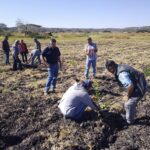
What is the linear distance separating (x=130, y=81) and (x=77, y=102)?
1459 millimetres

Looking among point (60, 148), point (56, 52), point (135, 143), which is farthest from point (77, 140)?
point (56, 52)

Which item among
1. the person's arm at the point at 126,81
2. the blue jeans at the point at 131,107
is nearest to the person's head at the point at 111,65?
the person's arm at the point at 126,81

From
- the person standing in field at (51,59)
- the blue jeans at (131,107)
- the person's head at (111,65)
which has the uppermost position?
the person's head at (111,65)

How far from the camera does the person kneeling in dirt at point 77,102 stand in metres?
7.91

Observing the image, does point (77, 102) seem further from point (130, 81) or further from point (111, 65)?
point (130, 81)

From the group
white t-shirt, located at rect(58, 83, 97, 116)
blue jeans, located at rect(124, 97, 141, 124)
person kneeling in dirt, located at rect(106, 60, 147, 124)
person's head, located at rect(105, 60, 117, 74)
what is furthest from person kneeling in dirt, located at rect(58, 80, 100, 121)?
person's head, located at rect(105, 60, 117, 74)

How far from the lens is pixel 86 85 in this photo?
8.08m

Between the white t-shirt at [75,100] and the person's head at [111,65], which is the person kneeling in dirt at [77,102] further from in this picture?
the person's head at [111,65]

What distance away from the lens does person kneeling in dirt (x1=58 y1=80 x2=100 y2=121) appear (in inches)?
311

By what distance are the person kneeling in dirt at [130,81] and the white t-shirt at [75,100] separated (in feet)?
2.98

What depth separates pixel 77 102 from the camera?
7.98m

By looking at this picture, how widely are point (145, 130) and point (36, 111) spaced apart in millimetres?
3014

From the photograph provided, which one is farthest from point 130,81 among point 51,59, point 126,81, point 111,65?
point 51,59

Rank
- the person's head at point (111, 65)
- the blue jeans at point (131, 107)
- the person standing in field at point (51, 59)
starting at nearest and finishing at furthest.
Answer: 1. the person's head at point (111, 65)
2. the blue jeans at point (131, 107)
3. the person standing in field at point (51, 59)
